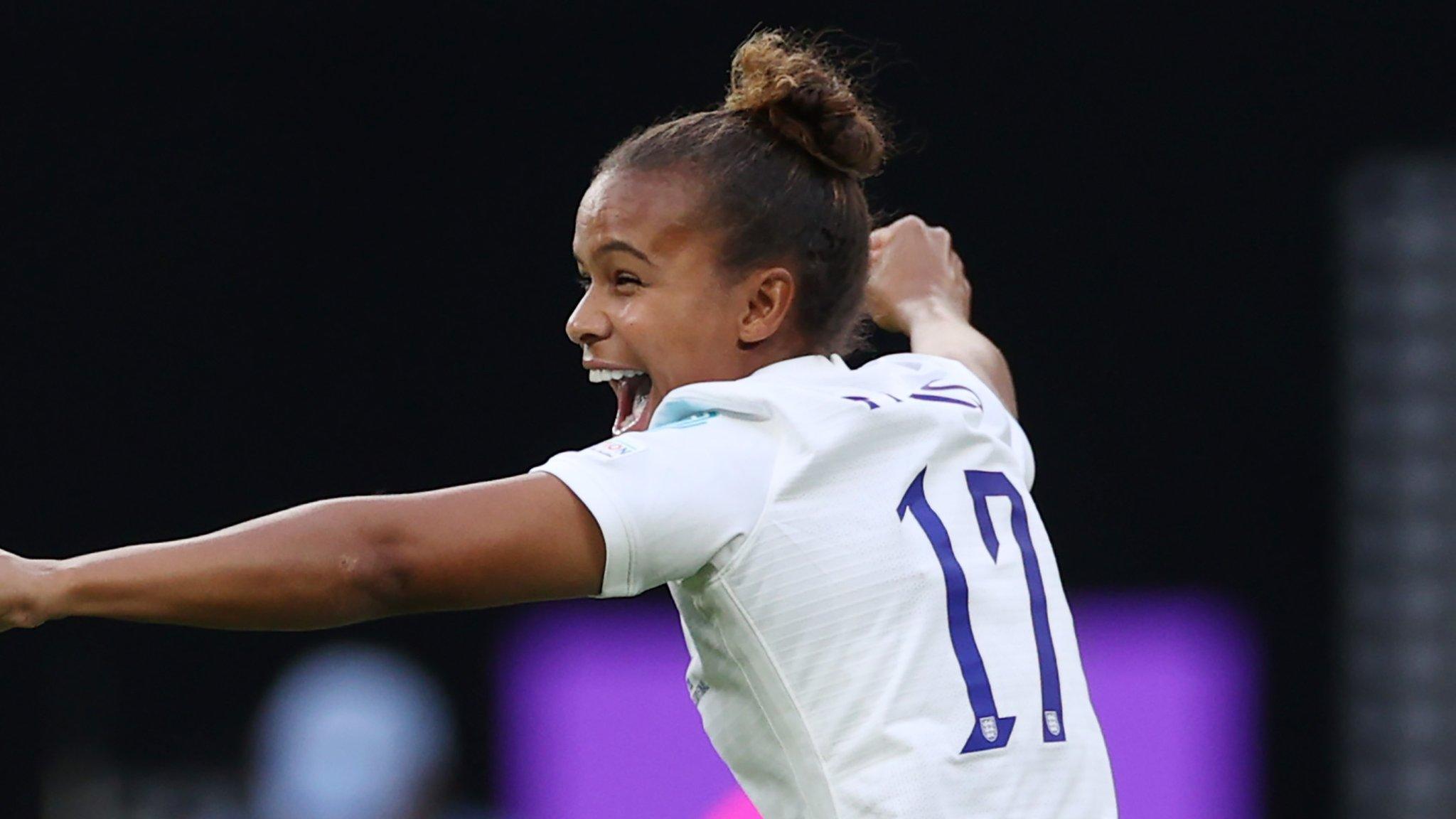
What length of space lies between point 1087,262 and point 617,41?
4.60 feet

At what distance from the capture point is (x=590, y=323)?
2.23 meters

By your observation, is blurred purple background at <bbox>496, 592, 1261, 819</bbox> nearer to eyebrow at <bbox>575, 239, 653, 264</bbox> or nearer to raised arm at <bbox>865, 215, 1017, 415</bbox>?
raised arm at <bbox>865, 215, 1017, 415</bbox>

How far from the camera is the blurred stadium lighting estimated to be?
5.66 m

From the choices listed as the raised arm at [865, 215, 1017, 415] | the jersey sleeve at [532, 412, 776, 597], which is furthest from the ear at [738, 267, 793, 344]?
the raised arm at [865, 215, 1017, 415]

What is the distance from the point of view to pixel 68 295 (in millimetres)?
5930

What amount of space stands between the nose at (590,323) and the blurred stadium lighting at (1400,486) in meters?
3.79

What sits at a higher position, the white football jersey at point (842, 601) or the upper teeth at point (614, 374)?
the upper teeth at point (614, 374)

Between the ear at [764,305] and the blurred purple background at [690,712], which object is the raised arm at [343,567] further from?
the blurred purple background at [690,712]

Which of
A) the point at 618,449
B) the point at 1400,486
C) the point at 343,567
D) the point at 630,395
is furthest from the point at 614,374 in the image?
the point at 1400,486

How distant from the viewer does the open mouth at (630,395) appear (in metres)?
2.28

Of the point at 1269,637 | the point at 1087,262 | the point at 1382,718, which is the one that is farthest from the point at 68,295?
the point at 1382,718

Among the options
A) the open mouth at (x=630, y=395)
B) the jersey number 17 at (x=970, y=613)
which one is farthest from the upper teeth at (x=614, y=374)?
the jersey number 17 at (x=970, y=613)

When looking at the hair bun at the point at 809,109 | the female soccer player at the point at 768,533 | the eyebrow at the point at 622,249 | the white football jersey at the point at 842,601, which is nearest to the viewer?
the female soccer player at the point at 768,533

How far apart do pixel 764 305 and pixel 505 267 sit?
3691 mm
